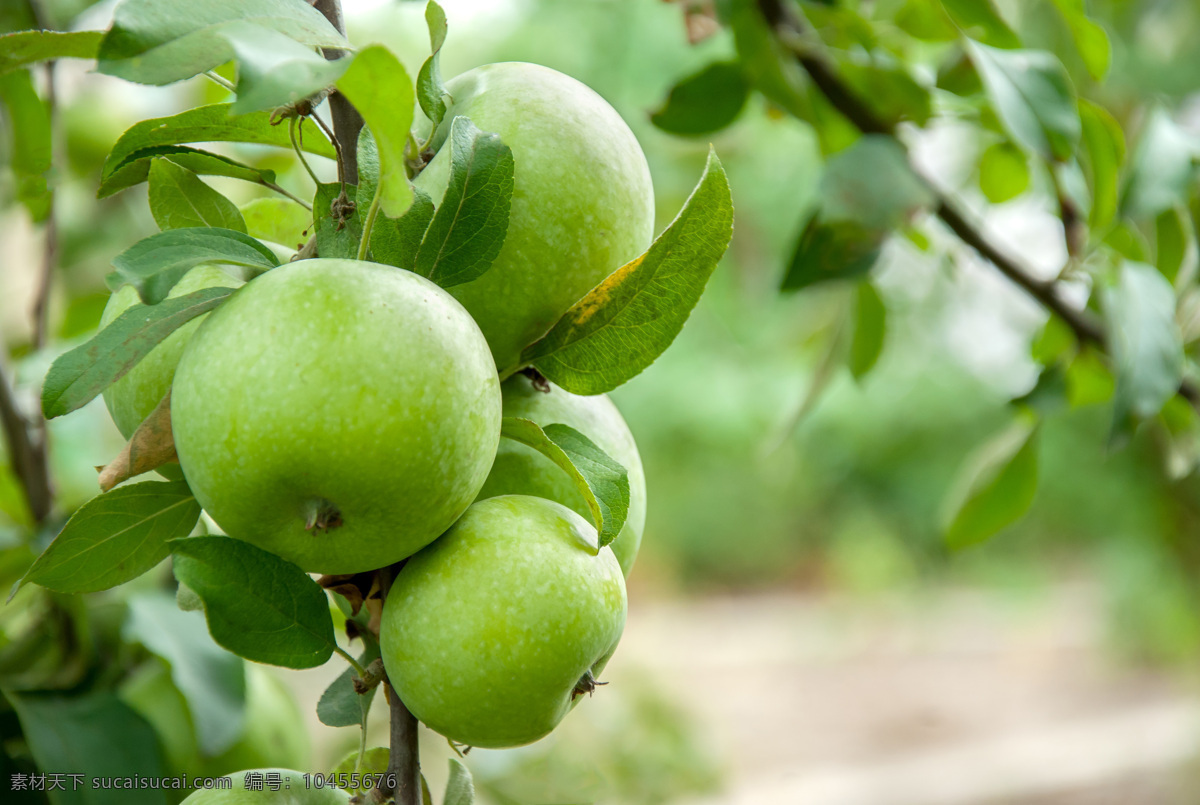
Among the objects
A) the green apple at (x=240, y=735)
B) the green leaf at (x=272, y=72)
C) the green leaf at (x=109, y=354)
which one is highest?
the green leaf at (x=272, y=72)

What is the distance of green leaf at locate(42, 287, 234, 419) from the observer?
9.8 inches

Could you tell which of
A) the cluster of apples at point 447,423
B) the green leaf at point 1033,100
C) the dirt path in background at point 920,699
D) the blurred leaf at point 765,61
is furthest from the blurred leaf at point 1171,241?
the dirt path in background at point 920,699

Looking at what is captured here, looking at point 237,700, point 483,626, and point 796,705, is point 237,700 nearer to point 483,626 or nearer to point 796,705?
point 483,626

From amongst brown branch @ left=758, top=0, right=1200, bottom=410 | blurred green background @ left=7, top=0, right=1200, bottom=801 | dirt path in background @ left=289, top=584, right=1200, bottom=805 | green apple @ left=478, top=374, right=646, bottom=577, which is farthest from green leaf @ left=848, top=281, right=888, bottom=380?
blurred green background @ left=7, top=0, right=1200, bottom=801

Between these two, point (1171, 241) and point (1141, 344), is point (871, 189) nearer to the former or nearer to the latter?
point (1141, 344)

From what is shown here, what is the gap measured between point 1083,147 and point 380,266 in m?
0.57

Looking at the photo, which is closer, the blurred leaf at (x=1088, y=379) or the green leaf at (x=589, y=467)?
the green leaf at (x=589, y=467)

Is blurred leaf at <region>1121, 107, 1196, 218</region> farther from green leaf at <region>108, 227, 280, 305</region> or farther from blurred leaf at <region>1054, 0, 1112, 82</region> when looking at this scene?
green leaf at <region>108, 227, 280, 305</region>

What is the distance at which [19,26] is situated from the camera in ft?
2.10

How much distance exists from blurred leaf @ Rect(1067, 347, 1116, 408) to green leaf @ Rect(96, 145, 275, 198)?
55 centimetres

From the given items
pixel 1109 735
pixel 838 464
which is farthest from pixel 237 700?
pixel 838 464

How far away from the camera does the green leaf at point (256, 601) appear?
0.25 meters

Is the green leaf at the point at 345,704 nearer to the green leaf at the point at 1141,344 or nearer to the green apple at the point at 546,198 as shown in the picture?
the green apple at the point at 546,198

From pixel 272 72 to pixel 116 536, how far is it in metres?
0.16
